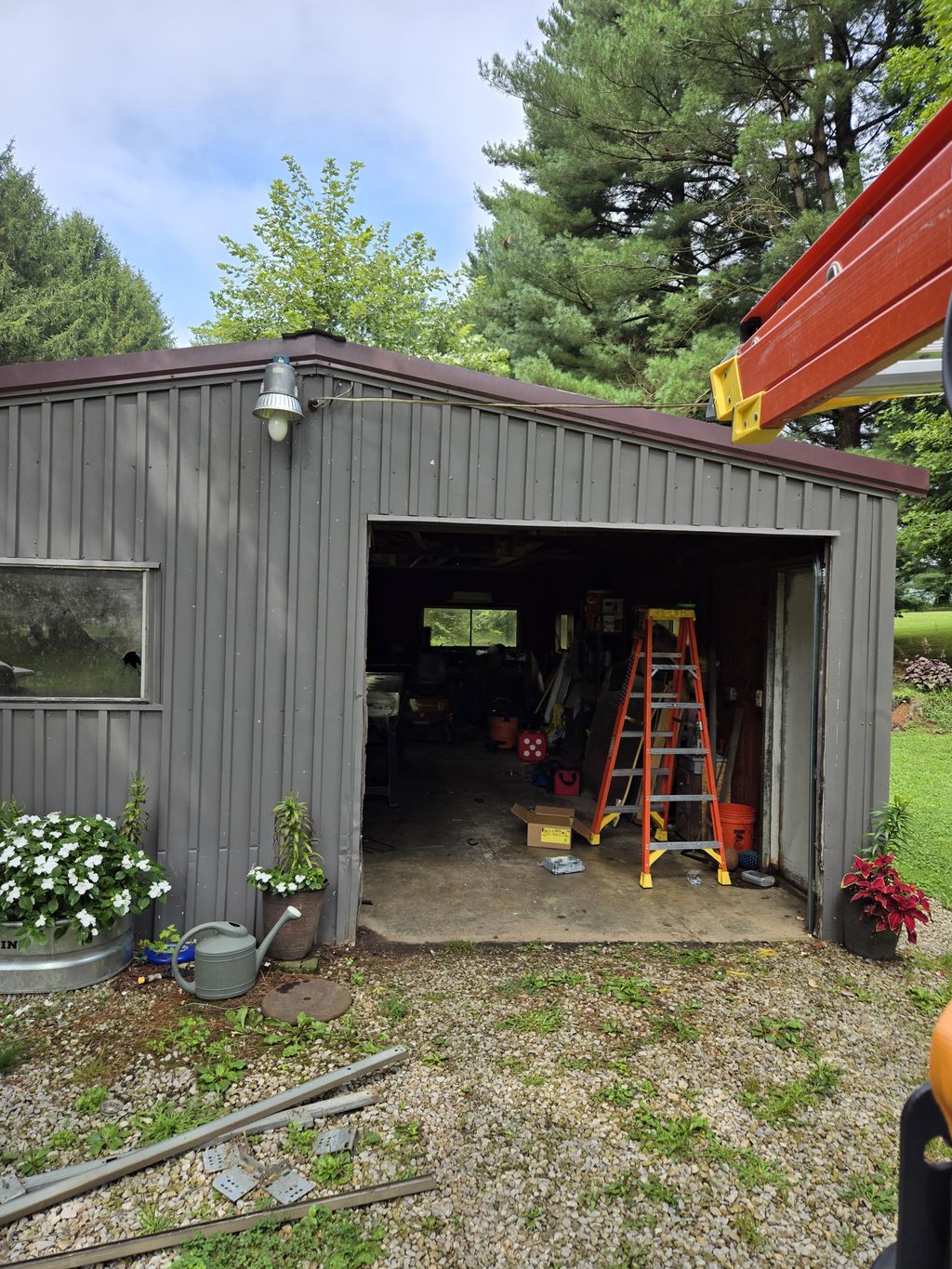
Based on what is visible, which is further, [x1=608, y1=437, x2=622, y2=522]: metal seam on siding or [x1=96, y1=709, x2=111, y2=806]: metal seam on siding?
[x1=608, y1=437, x2=622, y2=522]: metal seam on siding

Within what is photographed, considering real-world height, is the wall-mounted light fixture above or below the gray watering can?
above

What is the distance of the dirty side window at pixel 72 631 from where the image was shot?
3.90m

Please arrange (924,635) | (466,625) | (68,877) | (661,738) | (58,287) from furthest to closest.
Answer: (58,287)
(924,635)
(466,625)
(661,738)
(68,877)

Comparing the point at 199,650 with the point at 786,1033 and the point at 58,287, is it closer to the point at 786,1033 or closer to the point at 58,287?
the point at 786,1033

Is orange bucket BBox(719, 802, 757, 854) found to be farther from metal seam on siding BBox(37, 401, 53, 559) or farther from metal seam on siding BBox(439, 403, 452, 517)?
metal seam on siding BBox(37, 401, 53, 559)

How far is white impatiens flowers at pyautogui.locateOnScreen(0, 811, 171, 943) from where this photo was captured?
342 cm

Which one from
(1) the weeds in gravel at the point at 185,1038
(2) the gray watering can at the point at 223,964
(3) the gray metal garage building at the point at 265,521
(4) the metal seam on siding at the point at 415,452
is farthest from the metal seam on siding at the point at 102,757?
(4) the metal seam on siding at the point at 415,452

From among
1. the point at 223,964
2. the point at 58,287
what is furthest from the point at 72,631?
the point at 58,287

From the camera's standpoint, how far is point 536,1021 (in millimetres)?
3357

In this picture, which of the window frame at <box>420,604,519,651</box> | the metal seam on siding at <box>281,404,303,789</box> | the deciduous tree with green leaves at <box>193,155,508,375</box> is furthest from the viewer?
the deciduous tree with green leaves at <box>193,155,508,375</box>

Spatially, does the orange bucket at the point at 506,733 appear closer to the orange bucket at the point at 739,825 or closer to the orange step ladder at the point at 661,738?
the orange step ladder at the point at 661,738

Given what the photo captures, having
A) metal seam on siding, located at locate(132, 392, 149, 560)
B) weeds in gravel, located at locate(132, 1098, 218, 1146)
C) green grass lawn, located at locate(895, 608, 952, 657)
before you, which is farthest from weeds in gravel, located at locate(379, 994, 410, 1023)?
green grass lawn, located at locate(895, 608, 952, 657)

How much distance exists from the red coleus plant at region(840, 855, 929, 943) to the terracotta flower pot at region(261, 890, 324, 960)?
3.00 metres

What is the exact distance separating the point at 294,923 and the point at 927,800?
22.7ft
